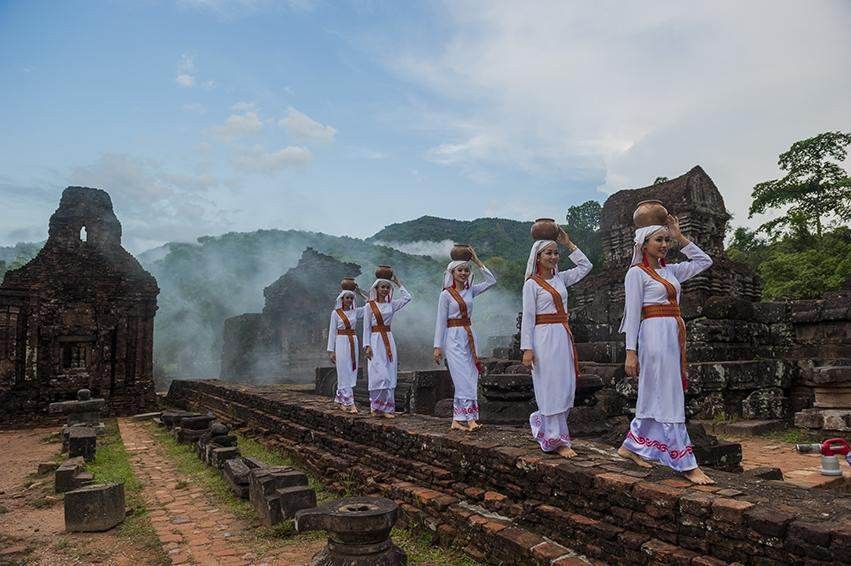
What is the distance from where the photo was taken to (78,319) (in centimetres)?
1742

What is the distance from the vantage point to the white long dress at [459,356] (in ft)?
18.6

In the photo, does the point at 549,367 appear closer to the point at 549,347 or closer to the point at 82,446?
the point at 549,347

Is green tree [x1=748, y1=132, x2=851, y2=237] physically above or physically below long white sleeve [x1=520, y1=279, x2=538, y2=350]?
above

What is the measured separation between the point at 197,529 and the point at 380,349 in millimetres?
3022

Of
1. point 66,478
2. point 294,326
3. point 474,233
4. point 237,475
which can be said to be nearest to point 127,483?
point 66,478

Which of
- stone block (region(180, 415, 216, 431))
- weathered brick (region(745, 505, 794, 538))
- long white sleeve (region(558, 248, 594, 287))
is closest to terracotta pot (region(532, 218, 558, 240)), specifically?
long white sleeve (region(558, 248, 594, 287))

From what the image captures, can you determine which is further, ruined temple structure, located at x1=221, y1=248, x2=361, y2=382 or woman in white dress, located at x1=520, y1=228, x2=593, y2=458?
ruined temple structure, located at x1=221, y1=248, x2=361, y2=382

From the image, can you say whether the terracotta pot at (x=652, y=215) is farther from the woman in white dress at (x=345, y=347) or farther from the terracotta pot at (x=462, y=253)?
the woman in white dress at (x=345, y=347)

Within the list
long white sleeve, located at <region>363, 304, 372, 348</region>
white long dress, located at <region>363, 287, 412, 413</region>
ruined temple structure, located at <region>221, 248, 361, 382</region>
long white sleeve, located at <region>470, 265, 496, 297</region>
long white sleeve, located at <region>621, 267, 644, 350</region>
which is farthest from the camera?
ruined temple structure, located at <region>221, 248, 361, 382</region>

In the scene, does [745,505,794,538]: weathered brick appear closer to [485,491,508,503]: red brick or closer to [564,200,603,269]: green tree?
[485,491,508,503]: red brick

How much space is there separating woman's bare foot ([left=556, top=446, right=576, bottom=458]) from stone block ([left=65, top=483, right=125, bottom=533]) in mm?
4763

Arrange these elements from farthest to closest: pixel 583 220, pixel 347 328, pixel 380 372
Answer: pixel 583 220 → pixel 347 328 → pixel 380 372

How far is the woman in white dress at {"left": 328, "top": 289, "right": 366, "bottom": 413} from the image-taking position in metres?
8.09

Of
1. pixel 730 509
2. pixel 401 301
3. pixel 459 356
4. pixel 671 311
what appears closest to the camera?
pixel 730 509
